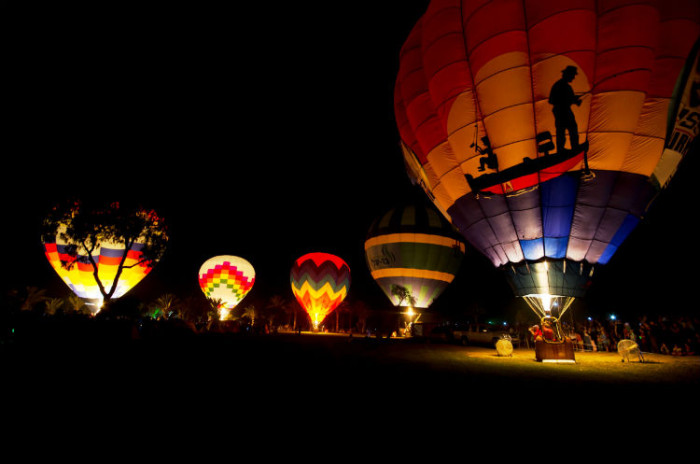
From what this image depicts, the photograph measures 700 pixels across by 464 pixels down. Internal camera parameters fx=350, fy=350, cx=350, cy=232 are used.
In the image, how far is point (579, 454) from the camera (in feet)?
8.32

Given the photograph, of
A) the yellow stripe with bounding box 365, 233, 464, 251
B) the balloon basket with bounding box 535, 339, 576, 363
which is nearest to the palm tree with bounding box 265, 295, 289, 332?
the yellow stripe with bounding box 365, 233, 464, 251

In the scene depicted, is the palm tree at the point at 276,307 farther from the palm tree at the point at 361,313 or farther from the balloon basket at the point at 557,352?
the balloon basket at the point at 557,352

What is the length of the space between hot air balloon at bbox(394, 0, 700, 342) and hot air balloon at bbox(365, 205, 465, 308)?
11.4 meters

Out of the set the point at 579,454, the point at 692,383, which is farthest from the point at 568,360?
the point at 579,454

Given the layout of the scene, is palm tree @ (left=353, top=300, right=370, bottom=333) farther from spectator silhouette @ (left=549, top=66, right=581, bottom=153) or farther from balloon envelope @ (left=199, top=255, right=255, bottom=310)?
spectator silhouette @ (left=549, top=66, right=581, bottom=153)

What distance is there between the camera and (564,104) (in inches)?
328

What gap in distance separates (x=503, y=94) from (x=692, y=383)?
695cm

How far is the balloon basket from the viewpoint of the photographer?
29.6 feet

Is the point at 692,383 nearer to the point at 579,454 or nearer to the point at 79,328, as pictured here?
the point at 579,454

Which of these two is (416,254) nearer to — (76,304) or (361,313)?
(361,313)

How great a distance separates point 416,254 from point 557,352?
13016 millimetres

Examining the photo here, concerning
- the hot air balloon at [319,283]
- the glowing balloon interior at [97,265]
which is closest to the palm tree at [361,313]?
the hot air balloon at [319,283]

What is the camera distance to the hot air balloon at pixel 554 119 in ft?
26.1

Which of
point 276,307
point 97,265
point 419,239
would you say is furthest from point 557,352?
point 276,307
